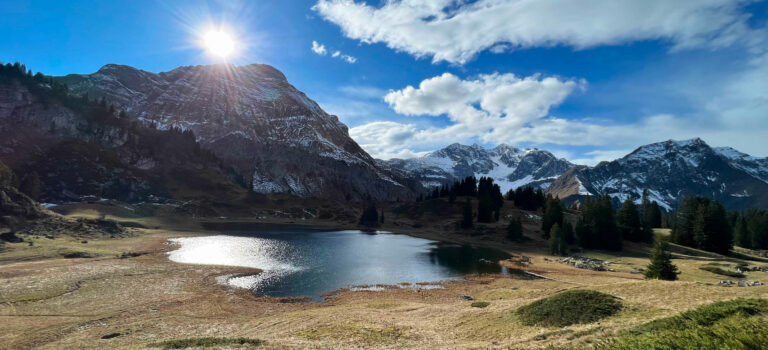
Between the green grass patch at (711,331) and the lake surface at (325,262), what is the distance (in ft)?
138

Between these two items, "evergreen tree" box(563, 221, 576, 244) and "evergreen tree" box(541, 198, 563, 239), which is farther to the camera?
"evergreen tree" box(541, 198, 563, 239)

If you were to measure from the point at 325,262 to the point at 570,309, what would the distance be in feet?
202

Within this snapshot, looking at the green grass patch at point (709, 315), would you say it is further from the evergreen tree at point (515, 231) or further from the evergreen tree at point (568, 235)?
the evergreen tree at point (515, 231)

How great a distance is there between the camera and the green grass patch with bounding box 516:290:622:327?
25344mm

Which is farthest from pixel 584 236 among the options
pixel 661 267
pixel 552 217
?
pixel 661 267

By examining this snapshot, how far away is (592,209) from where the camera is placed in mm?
103750

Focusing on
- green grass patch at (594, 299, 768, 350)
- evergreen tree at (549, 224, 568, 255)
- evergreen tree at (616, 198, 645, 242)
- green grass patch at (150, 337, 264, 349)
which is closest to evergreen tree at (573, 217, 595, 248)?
evergreen tree at (549, 224, 568, 255)

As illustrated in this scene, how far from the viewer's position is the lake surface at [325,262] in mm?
59438

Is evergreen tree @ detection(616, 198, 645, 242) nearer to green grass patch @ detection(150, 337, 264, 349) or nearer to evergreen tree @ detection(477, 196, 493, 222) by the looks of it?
evergreen tree @ detection(477, 196, 493, 222)

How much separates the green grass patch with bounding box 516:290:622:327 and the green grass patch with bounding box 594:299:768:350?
6.63 meters

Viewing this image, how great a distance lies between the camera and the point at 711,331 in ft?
41.7

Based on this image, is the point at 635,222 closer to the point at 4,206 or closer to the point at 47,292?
the point at 47,292

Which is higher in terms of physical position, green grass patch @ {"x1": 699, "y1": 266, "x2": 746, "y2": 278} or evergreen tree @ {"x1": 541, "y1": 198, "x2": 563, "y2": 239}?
evergreen tree @ {"x1": 541, "y1": 198, "x2": 563, "y2": 239}

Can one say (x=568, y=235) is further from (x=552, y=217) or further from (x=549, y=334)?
(x=549, y=334)
